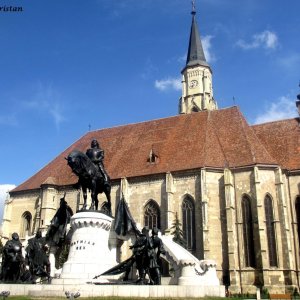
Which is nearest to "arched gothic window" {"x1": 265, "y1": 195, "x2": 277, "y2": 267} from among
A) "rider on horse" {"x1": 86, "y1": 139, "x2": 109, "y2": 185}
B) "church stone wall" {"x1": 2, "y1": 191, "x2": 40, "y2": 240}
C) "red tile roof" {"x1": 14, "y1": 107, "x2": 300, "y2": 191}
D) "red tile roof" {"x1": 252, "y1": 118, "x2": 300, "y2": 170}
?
"red tile roof" {"x1": 14, "y1": 107, "x2": 300, "y2": 191}

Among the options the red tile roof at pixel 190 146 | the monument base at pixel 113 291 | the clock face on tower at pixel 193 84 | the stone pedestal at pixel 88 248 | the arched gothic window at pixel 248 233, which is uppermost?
the clock face on tower at pixel 193 84

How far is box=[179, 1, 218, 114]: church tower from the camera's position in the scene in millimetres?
55625

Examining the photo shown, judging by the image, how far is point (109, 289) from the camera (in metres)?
11.4

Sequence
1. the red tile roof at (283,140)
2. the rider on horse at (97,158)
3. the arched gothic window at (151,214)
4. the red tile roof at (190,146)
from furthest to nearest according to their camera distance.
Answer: the red tile roof at (283,140) < the arched gothic window at (151,214) < the red tile roof at (190,146) < the rider on horse at (97,158)

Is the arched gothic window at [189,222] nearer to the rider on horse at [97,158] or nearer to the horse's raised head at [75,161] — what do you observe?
the rider on horse at [97,158]

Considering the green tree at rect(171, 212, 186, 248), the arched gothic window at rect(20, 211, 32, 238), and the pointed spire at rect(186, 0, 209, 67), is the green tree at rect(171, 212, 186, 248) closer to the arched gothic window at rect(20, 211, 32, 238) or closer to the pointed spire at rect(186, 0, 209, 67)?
the arched gothic window at rect(20, 211, 32, 238)

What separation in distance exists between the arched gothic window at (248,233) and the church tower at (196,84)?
2506 centimetres

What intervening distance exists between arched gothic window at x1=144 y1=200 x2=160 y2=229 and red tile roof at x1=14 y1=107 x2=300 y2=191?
2682 mm

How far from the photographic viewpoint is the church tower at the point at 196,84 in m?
55.6

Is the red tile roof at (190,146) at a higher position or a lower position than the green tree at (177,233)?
higher

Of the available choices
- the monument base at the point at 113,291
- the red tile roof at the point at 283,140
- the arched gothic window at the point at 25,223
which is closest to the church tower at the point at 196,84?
the red tile roof at the point at 283,140

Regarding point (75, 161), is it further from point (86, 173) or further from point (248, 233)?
point (248, 233)

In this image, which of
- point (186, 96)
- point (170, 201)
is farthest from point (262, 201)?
point (186, 96)

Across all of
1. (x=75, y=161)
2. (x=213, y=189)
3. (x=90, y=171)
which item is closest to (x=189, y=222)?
(x=213, y=189)
